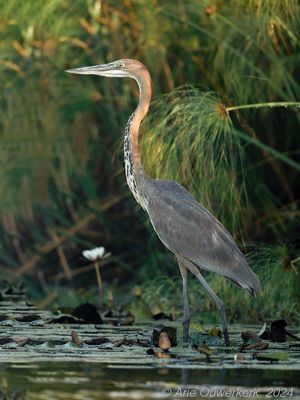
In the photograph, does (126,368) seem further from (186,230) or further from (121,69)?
(121,69)

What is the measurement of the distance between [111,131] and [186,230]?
3208mm

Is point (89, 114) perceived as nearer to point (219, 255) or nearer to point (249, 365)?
point (219, 255)

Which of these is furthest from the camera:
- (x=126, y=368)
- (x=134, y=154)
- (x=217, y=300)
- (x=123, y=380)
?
(x=134, y=154)

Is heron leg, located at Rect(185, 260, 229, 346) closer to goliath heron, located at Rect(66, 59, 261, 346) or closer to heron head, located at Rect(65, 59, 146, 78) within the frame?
goliath heron, located at Rect(66, 59, 261, 346)

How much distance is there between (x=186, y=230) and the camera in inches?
321

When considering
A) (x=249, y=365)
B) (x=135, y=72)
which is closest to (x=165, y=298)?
(x=135, y=72)

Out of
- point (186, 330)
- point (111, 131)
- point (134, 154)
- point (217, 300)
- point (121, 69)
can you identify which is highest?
point (121, 69)

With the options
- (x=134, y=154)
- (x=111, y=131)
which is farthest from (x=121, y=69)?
(x=111, y=131)

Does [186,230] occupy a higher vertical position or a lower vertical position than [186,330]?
higher

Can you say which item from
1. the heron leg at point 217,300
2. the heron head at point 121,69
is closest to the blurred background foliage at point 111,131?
the heron head at point 121,69

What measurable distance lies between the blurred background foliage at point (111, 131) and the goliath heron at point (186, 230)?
1.06 metres

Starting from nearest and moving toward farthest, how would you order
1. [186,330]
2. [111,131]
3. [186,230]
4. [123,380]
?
[123,380]
[186,330]
[186,230]
[111,131]

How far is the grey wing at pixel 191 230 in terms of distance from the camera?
795cm

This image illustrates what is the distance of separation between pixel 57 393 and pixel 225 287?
12.2ft
